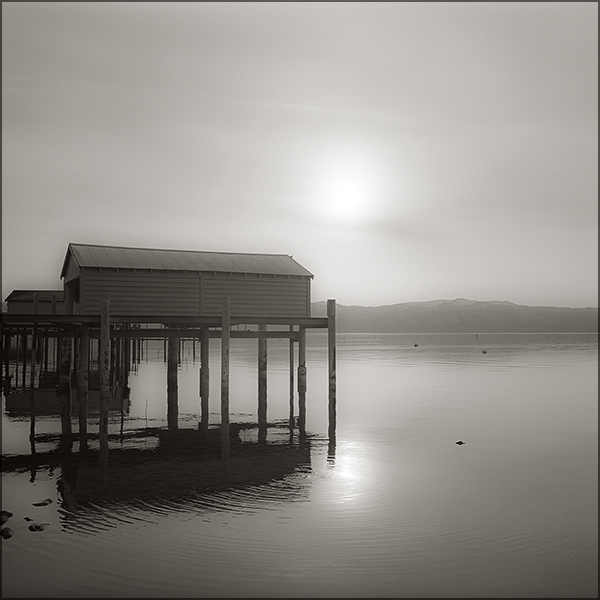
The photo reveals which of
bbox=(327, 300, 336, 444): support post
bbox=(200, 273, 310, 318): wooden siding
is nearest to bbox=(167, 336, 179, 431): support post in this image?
bbox=(200, 273, 310, 318): wooden siding

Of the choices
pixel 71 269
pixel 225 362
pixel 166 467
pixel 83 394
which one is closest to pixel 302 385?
pixel 225 362

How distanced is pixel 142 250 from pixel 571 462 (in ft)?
64.5

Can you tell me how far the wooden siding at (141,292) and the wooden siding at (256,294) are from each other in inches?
26.6

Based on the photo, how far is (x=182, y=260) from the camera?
30.1 metres

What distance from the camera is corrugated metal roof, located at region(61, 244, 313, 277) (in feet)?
92.2

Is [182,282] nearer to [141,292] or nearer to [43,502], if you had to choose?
[141,292]

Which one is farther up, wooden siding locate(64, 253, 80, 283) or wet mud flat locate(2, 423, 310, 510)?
wooden siding locate(64, 253, 80, 283)

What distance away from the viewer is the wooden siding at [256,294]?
29.6m

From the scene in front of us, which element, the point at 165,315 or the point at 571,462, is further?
the point at 165,315

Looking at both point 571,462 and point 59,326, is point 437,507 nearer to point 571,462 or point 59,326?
point 571,462

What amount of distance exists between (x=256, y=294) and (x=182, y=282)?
343cm

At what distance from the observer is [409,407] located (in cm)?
4044

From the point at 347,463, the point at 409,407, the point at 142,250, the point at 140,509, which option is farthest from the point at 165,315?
the point at 409,407

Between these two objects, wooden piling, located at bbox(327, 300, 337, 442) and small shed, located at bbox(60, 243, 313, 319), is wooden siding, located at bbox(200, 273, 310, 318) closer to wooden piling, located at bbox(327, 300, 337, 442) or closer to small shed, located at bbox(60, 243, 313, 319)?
small shed, located at bbox(60, 243, 313, 319)
